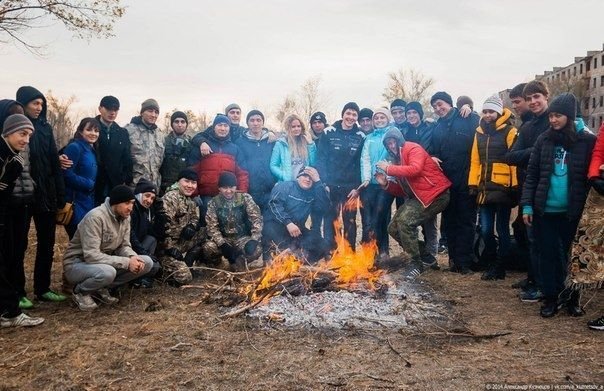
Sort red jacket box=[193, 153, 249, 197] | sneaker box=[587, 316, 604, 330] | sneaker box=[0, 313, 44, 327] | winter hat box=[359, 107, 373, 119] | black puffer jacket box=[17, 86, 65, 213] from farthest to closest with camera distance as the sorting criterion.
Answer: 1. winter hat box=[359, 107, 373, 119]
2. red jacket box=[193, 153, 249, 197]
3. black puffer jacket box=[17, 86, 65, 213]
4. sneaker box=[0, 313, 44, 327]
5. sneaker box=[587, 316, 604, 330]

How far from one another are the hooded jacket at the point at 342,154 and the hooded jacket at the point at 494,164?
1.90 m

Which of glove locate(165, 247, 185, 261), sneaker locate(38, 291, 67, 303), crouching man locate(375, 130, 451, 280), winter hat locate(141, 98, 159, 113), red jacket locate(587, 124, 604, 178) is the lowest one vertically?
sneaker locate(38, 291, 67, 303)

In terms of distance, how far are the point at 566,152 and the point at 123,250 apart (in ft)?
17.1

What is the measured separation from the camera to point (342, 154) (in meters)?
7.45

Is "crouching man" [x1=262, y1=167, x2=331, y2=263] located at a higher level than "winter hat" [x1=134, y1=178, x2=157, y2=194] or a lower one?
lower

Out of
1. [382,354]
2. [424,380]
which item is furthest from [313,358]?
[424,380]

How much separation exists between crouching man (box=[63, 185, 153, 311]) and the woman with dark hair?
27.9 inches

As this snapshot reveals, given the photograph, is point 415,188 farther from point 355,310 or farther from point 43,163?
point 43,163

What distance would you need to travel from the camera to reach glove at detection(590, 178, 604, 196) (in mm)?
4352

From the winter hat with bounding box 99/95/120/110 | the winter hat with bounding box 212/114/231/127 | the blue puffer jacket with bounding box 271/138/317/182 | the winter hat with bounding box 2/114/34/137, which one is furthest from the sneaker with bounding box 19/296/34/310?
the blue puffer jacket with bounding box 271/138/317/182

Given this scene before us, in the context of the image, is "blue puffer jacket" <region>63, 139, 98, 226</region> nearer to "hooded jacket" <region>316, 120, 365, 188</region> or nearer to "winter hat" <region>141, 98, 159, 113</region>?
"winter hat" <region>141, 98, 159, 113</region>

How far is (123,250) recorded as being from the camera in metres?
5.42

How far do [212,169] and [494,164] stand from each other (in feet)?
13.9

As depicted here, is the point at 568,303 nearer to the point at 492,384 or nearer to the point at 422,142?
the point at 492,384
